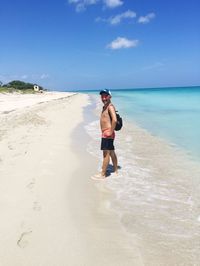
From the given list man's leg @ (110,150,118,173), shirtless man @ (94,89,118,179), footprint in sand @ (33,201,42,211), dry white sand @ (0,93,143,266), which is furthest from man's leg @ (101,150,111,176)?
footprint in sand @ (33,201,42,211)

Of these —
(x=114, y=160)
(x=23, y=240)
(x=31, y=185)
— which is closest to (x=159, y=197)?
(x=114, y=160)

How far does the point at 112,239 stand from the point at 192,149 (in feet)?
22.5

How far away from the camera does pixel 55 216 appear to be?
16.9 feet

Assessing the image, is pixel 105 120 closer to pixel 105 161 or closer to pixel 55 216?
pixel 105 161

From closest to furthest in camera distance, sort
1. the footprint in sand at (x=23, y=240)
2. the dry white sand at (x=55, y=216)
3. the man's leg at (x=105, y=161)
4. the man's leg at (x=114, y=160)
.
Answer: the dry white sand at (x=55, y=216) < the footprint in sand at (x=23, y=240) < the man's leg at (x=105, y=161) < the man's leg at (x=114, y=160)

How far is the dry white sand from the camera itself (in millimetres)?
4012

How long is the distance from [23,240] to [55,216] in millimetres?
879

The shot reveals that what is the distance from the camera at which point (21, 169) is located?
7.55 meters

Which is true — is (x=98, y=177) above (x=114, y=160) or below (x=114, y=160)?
below

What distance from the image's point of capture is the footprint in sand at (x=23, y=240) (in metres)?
4.20

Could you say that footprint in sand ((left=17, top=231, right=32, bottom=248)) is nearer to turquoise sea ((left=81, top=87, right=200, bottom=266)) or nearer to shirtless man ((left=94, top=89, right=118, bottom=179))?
turquoise sea ((left=81, top=87, right=200, bottom=266))

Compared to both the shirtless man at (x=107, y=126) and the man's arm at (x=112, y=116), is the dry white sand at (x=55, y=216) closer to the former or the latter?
the shirtless man at (x=107, y=126)

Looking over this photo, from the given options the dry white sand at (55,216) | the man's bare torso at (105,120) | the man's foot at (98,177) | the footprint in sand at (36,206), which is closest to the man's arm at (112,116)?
the man's bare torso at (105,120)

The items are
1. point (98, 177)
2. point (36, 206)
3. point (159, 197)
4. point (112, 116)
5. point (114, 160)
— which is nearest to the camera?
point (36, 206)
